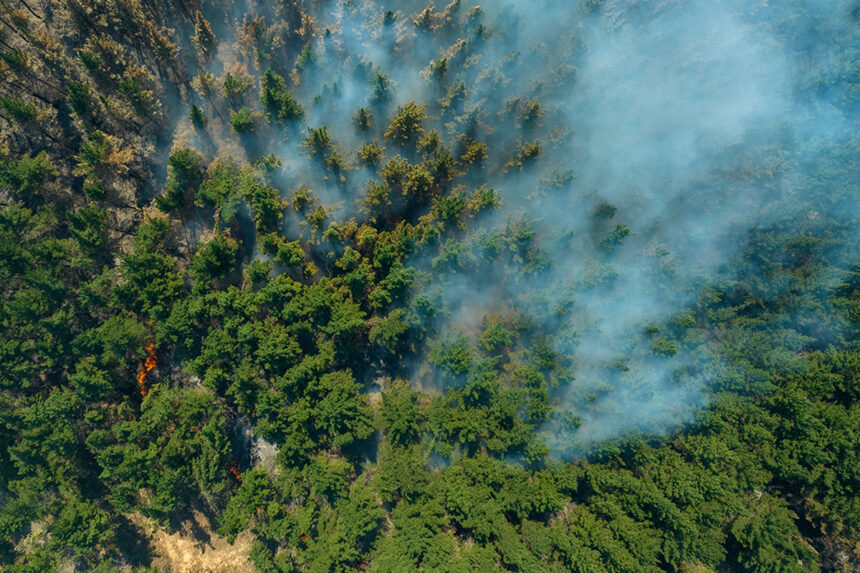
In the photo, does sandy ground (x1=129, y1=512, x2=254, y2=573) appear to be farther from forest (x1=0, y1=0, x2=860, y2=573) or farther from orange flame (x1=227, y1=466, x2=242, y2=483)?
orange flame (x1=227, y1=466, x2=242, y2=483)

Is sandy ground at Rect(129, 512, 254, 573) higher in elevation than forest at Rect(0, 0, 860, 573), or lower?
lower

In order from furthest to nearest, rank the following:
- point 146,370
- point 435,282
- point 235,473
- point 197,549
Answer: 1. point 197,549
2. point 235,473
3. point 146,370
4. point 435,282

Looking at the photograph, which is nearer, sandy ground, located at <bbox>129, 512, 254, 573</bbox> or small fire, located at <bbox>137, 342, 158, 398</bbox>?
small fire, located at <bbox>137, 342, 158, 398</bbox>

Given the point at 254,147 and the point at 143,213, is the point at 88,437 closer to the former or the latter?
the point at 143,213

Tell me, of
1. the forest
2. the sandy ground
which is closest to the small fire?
the forest

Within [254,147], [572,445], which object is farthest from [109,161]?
[572,445]

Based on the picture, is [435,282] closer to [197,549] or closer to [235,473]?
[235,473]

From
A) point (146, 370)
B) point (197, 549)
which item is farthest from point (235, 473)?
point (146, 370)

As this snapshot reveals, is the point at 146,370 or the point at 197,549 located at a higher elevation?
the point at 146,370
